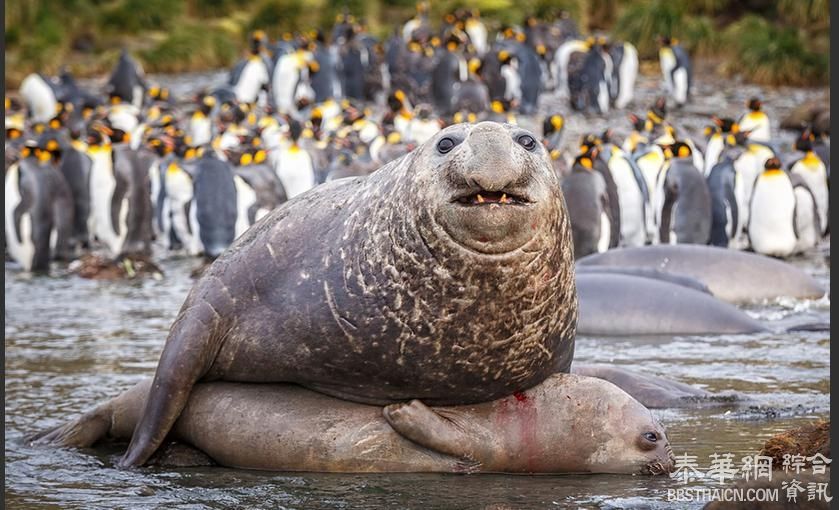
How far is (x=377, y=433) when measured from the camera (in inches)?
244

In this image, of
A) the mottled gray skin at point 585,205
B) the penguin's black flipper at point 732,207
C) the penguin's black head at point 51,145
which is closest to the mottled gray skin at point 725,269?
the mottled gray skin at point 585,205

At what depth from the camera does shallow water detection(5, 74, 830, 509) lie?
582 cm

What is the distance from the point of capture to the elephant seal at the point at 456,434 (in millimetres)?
6129

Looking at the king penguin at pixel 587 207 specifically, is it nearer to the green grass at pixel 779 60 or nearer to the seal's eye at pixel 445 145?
the seal's eye at pixel 445 145

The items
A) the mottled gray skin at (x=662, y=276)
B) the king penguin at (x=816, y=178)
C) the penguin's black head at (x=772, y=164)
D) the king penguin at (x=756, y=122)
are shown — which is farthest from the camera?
the king penguin at (x=756, y=122)

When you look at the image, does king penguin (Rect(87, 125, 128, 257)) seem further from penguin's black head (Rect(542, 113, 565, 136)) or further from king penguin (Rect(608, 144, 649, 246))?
penguin's black head (Rect(542, 113, 565, 136))

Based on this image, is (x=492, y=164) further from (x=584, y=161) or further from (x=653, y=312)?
(x=584, y=161)

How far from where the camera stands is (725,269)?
1223 centimetres

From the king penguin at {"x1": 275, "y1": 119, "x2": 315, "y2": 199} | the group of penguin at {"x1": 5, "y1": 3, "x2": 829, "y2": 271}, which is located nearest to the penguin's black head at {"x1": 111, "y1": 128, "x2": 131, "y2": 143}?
the group of penguin at {"x1": 5, "y1": 3, "x2": 829, "y2": 271}

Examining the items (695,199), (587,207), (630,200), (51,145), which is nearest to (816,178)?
(630,200)

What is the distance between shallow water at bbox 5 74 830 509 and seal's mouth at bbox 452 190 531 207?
1103mm

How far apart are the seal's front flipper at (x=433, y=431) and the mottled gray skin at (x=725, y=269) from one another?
613cm

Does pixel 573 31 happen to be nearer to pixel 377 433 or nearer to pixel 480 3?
pixel 480 3

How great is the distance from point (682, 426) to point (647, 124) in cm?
1667
